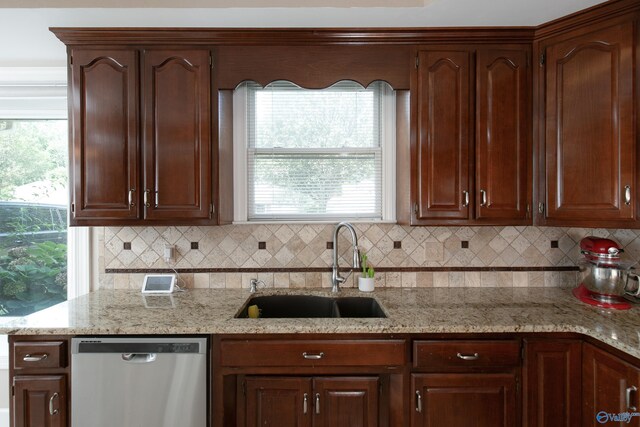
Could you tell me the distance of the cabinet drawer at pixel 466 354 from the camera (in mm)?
1554

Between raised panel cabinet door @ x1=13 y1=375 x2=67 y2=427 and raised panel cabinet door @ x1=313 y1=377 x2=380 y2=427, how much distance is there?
3.65 feet

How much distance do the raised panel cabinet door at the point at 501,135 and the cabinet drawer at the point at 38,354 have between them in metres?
2.12

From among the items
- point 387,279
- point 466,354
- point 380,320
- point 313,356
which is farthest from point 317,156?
point 466,354

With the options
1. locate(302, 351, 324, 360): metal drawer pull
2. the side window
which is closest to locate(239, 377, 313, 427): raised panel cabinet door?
locate(302, 351, 324, 360): metal drawer pull

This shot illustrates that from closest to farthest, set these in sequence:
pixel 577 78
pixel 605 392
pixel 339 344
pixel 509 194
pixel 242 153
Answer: pixel 605 392 → pixel 339 344 → pixel 577 78 → pixel 509 194 → pixel 242 153

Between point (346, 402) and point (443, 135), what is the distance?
143cm

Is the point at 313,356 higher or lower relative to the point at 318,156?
lower

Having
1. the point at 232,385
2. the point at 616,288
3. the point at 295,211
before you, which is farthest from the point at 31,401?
the point at 616,288

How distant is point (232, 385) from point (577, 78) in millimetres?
2265

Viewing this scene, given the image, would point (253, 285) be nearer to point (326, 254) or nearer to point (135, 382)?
point (326, 254)

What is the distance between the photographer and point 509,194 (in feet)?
6.29

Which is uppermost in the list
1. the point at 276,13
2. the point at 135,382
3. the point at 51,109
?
the point at 276,13

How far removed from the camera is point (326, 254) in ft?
7.38

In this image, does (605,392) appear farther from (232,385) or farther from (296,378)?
(232,385)
